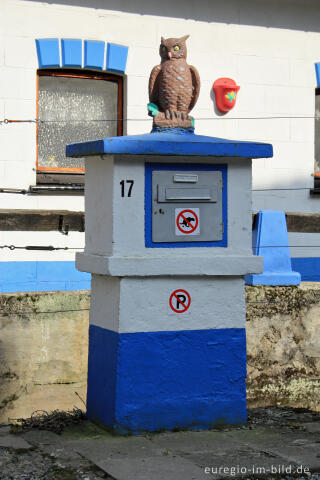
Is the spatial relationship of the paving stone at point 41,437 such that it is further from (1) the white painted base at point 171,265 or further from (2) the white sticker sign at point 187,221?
(2) the white sticker sign at point 187,221

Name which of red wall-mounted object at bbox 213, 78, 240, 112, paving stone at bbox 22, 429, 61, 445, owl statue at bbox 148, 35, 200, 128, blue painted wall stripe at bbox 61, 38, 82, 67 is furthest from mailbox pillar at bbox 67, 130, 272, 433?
red wall-mounted object at bbox 213, 78, 240, 112

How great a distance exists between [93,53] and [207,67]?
1.22 m

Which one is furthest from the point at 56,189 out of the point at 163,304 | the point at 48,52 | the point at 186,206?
the point at 163,304

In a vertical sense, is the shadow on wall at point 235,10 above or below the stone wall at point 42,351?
above

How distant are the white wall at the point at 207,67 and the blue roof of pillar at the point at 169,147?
10.5 feet

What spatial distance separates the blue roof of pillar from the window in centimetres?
336

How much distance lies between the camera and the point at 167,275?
468 cm

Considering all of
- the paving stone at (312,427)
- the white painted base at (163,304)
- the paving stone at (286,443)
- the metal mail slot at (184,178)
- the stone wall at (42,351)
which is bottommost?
the paving stone at (312,427)

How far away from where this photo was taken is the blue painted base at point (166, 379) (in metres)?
4.61

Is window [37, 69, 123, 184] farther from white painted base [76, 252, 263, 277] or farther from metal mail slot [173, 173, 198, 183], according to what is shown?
metal mail slot [173, 173, 198, 183]

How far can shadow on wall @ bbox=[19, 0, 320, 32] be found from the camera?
8.40 metres

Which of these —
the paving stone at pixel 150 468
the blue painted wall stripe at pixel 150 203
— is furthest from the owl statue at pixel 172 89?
the paving stone at pixel 150 468

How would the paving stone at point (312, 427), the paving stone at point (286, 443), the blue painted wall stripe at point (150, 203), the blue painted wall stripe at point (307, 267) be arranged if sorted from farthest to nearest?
1. the blue painted wall stripe at point (307, 267)
2. the paving stone at point (312, 427)
3. the blue painted wall stripe at point (150, 203)
4. the paving stone at point (286, 443)

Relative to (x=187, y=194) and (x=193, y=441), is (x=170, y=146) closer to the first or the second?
(x=187, y=194)
